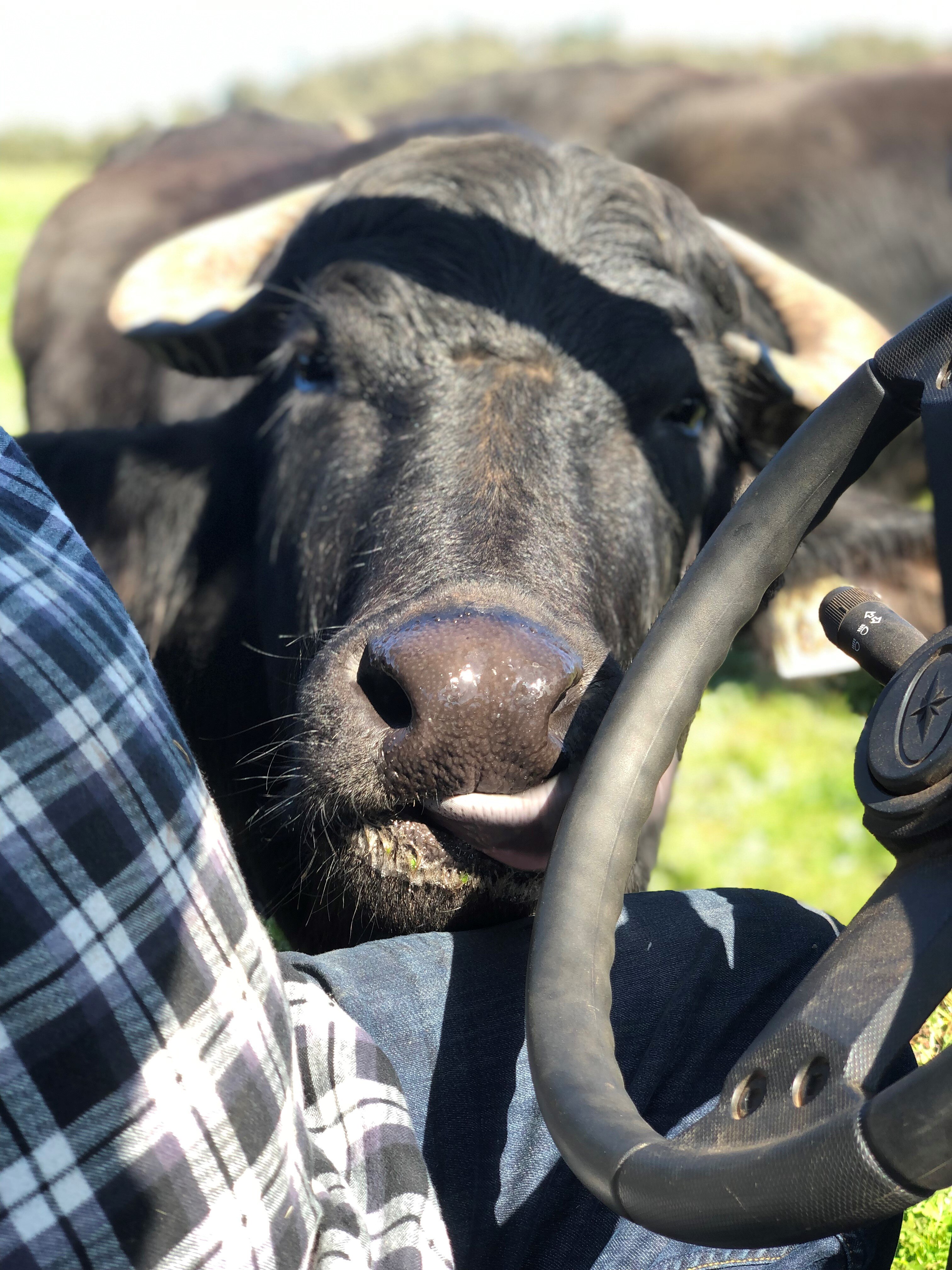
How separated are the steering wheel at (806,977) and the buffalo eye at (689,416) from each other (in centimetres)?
125

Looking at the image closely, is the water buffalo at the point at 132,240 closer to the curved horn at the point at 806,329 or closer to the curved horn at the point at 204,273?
the curved horn at the point at 204,273

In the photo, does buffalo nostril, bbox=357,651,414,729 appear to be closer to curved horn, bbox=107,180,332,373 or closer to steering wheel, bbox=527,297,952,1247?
steering wheel, bbox=527,297,952,1247

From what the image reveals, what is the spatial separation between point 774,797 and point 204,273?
2.53 meters

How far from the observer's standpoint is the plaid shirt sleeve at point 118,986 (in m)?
0.94

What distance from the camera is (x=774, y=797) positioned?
4227 millimetres

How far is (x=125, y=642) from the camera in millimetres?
1122

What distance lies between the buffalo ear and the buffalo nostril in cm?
136

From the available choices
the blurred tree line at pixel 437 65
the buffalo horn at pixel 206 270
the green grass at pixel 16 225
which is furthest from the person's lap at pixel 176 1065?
the blurred tree line at pixel 437 65

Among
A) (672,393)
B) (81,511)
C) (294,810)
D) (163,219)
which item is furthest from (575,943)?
(163,219)

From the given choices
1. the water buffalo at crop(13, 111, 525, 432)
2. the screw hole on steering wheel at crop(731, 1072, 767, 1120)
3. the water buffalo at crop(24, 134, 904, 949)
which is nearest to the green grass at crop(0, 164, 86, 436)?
the water buffalo at crop(13, 111, 525, 432)

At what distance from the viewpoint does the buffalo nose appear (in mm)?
1588

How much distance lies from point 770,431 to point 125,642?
223 centimetres

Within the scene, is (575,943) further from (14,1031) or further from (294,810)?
(294,810)

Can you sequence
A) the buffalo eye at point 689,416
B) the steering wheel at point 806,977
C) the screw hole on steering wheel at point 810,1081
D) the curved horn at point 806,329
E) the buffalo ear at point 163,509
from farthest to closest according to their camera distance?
the buffalo ear at point 163,509
the curved horn at point 806,329
the buffalo eye at point 689,416
the screw hole on steering wheel at point 810,1081
the steering wheel at point 806,977
